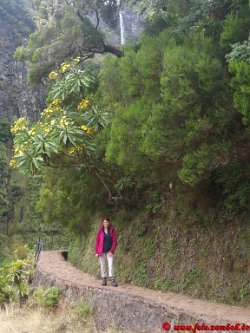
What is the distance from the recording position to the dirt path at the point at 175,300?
657 cm

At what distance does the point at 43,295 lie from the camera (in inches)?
394

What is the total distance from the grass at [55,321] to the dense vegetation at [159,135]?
1.69 m

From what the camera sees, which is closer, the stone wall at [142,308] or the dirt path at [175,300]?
the dirt path at [175,300]

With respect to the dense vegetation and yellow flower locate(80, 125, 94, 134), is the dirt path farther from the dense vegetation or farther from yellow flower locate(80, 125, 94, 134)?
yellow flower locate(80, 125, 94, 134)

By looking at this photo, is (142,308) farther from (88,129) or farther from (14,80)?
(14,80)

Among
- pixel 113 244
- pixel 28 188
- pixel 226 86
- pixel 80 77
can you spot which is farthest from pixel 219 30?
pixel 28 188

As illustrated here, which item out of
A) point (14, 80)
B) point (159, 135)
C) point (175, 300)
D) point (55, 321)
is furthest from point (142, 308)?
point (14, 80)

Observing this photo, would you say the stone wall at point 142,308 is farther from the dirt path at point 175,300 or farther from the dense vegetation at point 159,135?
the dense vegetation at point 159,135

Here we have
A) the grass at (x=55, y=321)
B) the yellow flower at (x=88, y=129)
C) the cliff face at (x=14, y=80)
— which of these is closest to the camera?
the grass at (x=55, y=321)

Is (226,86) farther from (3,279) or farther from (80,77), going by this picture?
(3,279)

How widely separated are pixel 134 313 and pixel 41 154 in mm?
3360

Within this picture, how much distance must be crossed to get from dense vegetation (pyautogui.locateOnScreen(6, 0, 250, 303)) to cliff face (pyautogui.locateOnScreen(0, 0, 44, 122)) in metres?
30.1

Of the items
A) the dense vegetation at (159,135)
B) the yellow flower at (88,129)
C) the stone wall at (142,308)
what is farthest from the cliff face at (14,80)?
the stone wall at (142,308)

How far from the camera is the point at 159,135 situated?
272 inches
